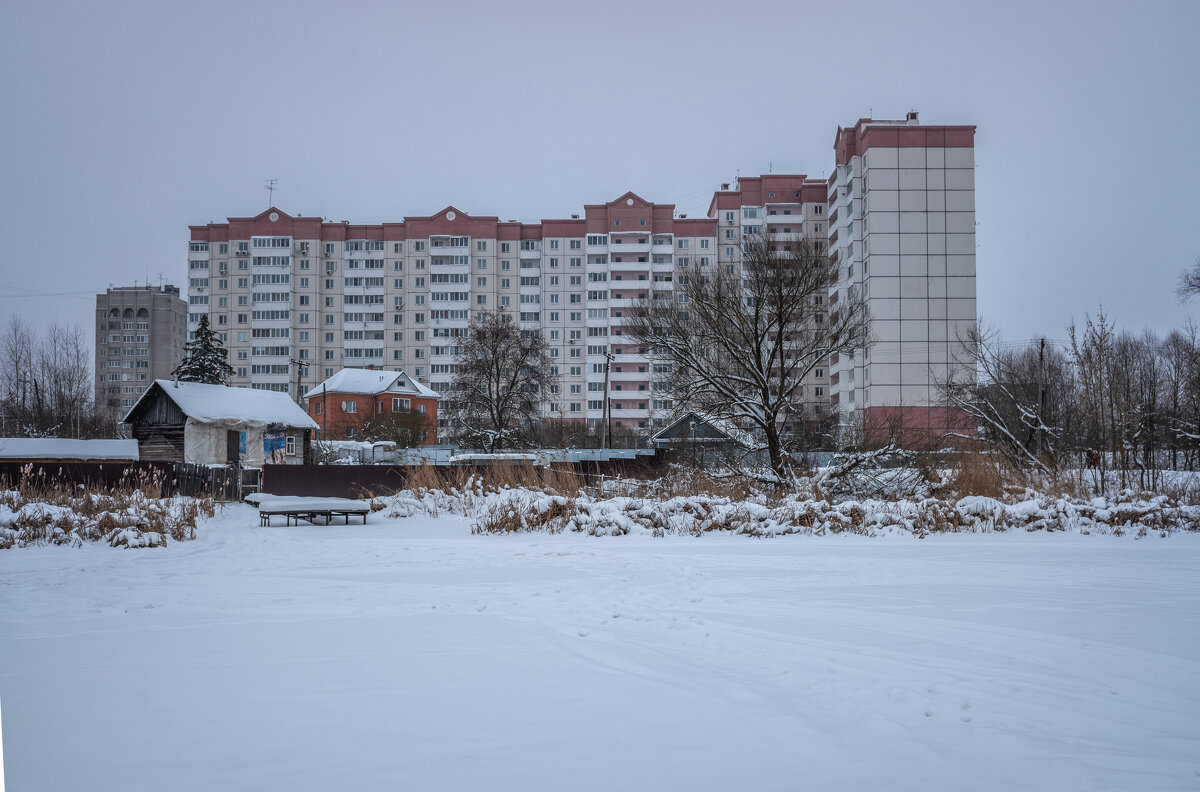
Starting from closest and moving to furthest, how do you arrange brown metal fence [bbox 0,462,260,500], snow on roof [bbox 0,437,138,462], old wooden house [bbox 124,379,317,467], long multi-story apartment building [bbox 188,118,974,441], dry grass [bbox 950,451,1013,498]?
dry grass [bbox 950,451,1013,498], brown metal fence [bbox 0,462,260,500], snow on roof [bbox 0,437,138,462], old wooden house [bbox 124,379,317,467], long multi-story apartment building [bbox 188,118,974,441]

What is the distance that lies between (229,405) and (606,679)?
3635cm

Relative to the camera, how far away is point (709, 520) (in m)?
13.9

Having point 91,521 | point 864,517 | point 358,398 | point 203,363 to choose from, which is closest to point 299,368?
point 358,398

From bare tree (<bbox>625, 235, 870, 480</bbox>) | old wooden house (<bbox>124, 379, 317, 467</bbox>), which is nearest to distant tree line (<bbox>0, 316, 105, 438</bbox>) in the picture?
old wooden house (<bbox>124, 379, 317, 467</bbox>)

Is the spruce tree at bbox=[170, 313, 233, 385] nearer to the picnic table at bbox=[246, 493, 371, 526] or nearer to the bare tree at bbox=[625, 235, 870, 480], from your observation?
the picnic table at bbox=[246, 493, 371, 526]

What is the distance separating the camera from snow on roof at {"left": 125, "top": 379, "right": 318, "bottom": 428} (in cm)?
3494

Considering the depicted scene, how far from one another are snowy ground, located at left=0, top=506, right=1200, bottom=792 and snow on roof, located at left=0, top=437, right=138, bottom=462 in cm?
2871

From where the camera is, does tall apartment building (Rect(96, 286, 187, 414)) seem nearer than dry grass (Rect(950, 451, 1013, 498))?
No

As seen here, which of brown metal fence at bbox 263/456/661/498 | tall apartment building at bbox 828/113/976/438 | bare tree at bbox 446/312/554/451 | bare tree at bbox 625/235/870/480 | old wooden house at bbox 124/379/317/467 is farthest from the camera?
tall apartment building at bbox 828/113/976/438

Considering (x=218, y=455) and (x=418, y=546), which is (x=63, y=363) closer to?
(x=218, y=455)

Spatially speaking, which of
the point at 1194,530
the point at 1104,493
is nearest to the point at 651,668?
the point at 1194,530

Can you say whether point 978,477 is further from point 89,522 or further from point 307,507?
point 89,522

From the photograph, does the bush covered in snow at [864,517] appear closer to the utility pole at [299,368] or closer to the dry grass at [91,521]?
the dry grass at [91,521]

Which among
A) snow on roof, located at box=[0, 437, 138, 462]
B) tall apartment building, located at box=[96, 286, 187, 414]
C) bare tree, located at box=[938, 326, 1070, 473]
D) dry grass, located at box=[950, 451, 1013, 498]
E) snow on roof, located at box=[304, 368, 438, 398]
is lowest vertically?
snow on roof, located at box=[0, 437, 138, 462]
